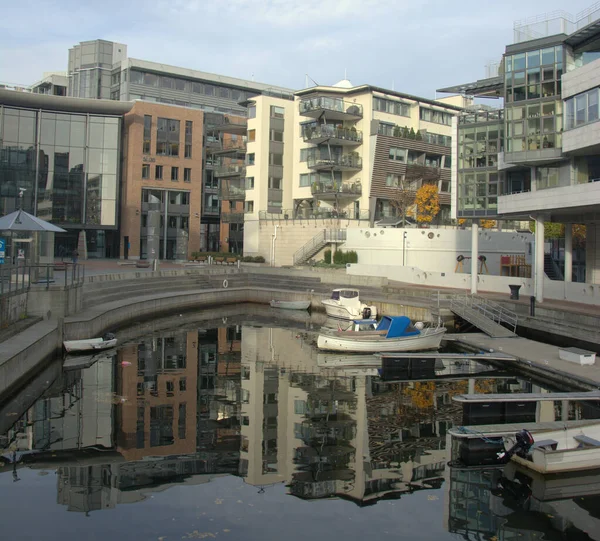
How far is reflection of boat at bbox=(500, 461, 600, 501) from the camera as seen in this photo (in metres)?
13.3

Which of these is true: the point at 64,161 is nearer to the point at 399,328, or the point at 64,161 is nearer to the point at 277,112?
the point at 277,112

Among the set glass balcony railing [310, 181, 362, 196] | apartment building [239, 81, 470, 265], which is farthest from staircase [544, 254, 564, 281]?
glass balcony railing [310, 181, 362, 196]

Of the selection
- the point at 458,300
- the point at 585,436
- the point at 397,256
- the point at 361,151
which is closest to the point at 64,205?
the point at 361,151

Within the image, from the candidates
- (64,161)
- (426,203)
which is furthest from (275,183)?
(64,161)

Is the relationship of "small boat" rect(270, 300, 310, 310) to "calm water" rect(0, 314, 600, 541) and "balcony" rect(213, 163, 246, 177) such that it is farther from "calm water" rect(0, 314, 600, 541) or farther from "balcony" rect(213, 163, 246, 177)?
"balcony" rect(213, 163, 246, 177)

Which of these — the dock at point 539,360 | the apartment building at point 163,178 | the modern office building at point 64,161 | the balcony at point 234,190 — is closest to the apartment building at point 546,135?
the dock at point 539,360

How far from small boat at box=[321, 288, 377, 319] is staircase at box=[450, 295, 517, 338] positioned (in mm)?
5244

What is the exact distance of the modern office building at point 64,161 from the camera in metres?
70.1

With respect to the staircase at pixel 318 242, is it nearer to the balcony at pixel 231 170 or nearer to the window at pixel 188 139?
the balcony at pixel 231 170

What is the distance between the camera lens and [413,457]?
1564 cm

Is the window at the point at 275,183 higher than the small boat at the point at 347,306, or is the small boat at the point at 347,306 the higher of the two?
the window at the point at 275,183

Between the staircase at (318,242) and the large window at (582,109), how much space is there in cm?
2694

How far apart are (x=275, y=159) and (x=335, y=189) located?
8925 millimetres

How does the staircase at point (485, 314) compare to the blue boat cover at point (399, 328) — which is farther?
the staircase at point (485, 314)
